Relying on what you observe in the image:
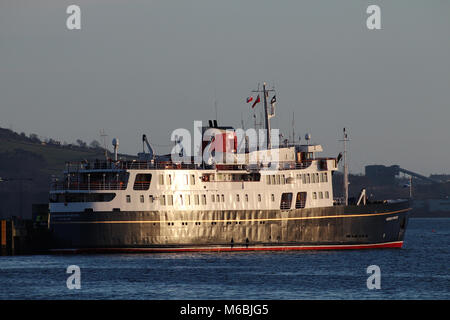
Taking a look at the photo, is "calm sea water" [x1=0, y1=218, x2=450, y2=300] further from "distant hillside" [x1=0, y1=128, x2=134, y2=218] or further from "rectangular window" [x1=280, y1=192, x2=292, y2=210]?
"distant hillside" [x1=0, y1=128, x2=134, y2=218]

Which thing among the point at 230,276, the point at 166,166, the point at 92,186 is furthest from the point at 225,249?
the point at 230,276

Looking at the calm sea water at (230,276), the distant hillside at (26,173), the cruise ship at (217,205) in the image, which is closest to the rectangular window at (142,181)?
the cruise ship at (217,205)

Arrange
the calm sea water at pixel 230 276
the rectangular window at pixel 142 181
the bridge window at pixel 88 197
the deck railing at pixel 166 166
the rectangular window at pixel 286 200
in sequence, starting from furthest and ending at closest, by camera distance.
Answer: the rectangular window at pixel 286 200, the deck railing at pixel 166 166, the rectangular window at pixel 142 181, the bridge window at pixel 88 197, the calm sea water at pixel 230 276

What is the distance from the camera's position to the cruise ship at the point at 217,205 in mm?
64062

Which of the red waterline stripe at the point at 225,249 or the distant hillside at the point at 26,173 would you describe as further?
the distant hillside at the point at 26,173

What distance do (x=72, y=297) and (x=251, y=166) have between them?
27294mm

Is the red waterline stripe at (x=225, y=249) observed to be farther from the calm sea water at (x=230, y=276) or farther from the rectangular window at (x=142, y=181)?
the rectangular window at (x=142, y=181)

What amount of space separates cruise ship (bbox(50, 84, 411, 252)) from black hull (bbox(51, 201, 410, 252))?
0.23 ft

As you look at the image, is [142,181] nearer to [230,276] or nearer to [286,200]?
[286,200]

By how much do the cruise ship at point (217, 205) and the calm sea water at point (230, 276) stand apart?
55.9 inches

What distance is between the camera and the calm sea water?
45.9 meters

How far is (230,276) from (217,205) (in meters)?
14.9

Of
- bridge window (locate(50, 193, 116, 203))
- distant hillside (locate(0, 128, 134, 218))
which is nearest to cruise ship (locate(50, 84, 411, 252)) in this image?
bridge window (locate(50, 193, 116, 203))
